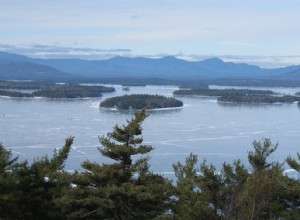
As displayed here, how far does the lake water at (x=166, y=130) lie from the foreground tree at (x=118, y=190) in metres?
10.2

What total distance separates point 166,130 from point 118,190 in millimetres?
22497

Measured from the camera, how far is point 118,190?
597 cm

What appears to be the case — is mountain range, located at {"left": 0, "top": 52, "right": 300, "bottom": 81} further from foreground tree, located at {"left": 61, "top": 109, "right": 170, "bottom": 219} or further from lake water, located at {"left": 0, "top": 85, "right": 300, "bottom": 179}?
foreground tree, located at {"left": 61, "top": 109, "right": 170, "bottom": 219}

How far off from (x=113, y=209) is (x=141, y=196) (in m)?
0.49

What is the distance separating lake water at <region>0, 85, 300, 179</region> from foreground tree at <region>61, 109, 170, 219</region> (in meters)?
10.2

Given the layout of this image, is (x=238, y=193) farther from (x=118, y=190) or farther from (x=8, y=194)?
(x=8, y=194)

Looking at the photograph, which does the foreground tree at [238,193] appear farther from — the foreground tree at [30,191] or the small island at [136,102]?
the small island at [136,102]

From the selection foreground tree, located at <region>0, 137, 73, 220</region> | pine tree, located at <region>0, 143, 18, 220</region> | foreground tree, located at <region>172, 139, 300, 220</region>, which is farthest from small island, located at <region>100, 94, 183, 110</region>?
pine tree, located at <region>0, 143, 18, 220</region>

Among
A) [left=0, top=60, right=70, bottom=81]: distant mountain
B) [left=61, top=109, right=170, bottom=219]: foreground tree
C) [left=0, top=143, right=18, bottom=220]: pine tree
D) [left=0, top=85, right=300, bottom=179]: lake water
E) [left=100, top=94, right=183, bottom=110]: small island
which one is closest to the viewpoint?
[left=61, top=109, right=170, bottom=219]: foreground tree

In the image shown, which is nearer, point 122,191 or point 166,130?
point 122,191

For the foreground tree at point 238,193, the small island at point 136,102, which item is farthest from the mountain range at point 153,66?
the foreground tree at point 238,193

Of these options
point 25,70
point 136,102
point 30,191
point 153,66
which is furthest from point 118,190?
point 153,66

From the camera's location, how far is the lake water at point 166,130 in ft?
68.3

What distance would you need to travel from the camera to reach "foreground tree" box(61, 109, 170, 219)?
6059 millimetres
